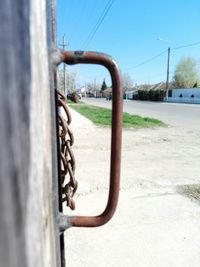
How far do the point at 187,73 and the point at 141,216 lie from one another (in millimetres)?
77083

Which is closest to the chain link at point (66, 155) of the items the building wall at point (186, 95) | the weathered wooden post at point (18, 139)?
the weathered wooden post at point (18, 139)

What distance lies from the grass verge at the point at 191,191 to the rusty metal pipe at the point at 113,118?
3.75 m

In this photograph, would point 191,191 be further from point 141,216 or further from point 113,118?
point 113,118

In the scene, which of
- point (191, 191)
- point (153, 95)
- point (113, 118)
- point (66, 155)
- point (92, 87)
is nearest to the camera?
point (113, 118)

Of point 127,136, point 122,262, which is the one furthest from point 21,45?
point 127,136

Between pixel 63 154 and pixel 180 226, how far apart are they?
294 cm

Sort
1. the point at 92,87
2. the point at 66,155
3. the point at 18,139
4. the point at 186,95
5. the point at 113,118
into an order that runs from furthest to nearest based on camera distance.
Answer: the point at 92,87 < the point at 186,95 < the point at 66,155 < the point at 113,118 < the point at 18,139

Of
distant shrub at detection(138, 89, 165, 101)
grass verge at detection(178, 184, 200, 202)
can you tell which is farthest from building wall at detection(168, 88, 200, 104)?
grass verge at detection(178, 184, 200, 202)

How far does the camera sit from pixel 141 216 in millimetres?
3980

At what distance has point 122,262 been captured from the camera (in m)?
3.07

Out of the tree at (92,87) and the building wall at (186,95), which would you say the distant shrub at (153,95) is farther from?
the tree at (92,87)

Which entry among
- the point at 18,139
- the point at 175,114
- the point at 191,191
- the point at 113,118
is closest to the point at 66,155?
the point at 113,118

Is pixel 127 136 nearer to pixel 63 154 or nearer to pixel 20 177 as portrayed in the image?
pixel 63 154

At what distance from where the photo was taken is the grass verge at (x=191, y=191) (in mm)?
4719
